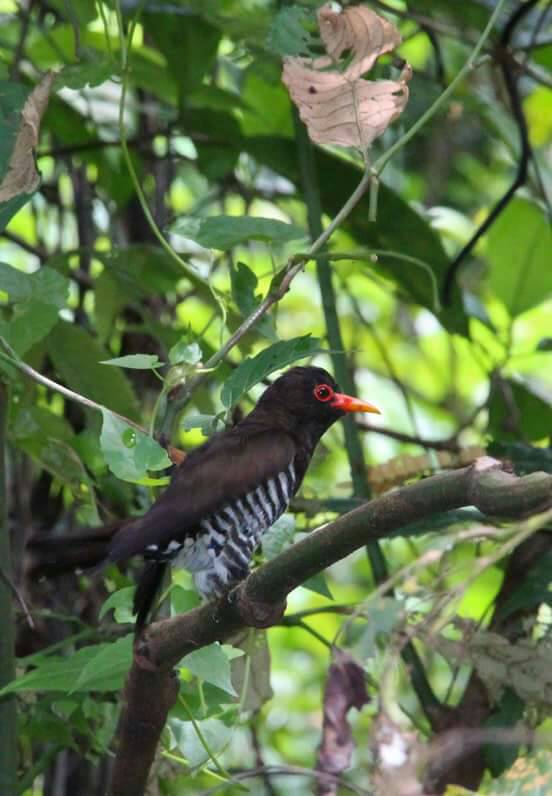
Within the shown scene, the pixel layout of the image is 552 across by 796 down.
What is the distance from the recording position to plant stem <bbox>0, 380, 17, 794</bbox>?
2.58m

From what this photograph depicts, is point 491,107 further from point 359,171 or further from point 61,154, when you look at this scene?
point 61,154

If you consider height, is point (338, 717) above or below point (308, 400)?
above

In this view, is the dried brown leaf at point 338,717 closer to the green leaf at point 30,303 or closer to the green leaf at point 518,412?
the green leaf at point 30,303

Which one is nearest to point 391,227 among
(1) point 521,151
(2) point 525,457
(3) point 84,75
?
(1) point 521,151

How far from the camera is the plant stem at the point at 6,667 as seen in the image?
8.45 feet

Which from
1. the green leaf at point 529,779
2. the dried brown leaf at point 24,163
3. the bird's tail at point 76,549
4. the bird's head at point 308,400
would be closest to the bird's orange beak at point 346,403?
the bird's head at point 308,400

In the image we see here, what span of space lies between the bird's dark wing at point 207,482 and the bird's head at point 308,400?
0.54 feet

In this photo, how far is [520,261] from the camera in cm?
360

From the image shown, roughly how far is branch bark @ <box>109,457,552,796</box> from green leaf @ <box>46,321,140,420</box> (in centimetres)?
78

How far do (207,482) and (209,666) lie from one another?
1.51 ft

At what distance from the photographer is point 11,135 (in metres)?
2.51

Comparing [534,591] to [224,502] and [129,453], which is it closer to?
[224,502]

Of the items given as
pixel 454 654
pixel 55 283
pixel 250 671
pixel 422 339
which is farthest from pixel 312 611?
pixel 422 339

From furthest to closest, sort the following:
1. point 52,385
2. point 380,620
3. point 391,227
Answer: point 391,227 → point 52,385 → point 380,620
